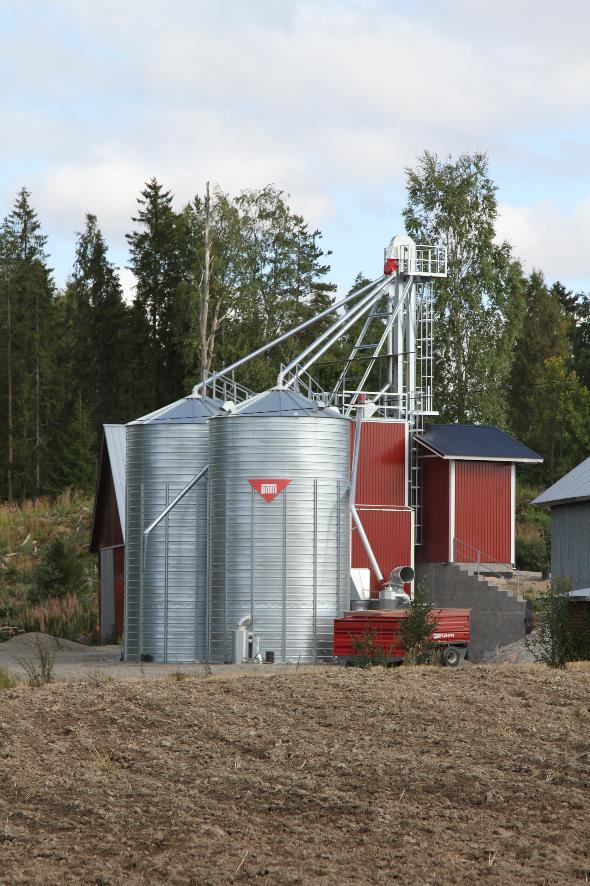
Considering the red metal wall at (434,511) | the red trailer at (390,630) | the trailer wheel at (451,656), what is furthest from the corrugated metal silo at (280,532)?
the red metal wall at (434,511)

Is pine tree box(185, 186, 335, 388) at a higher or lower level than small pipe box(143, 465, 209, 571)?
higher

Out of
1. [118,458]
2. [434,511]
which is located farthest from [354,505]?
[118,458]

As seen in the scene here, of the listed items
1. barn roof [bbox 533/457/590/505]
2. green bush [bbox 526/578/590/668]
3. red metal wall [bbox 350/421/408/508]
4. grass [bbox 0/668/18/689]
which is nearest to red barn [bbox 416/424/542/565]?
red metal wall [bbox 350/421/408/508]

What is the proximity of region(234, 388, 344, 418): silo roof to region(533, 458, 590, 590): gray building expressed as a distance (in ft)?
33.8

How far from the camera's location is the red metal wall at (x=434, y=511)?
133 ft

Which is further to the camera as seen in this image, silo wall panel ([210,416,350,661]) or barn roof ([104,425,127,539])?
barn roof ([104,425,127,539])

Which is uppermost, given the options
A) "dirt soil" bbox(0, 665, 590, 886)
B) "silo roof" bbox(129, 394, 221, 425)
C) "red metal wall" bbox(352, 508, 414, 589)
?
"silo roof" bbox(129, 394, 221, 425)

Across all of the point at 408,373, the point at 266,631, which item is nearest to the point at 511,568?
the point at 408,373

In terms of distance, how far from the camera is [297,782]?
13422 mm

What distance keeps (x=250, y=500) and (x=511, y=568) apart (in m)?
11.6

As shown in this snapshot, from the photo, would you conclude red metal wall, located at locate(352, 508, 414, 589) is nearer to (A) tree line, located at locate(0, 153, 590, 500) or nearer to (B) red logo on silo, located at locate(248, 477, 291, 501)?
(B) red logo on silo, located at locate(248, 477, 291, 501)

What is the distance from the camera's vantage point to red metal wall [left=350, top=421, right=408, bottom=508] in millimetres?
39500

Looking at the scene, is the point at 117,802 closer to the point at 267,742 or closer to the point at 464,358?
the point at 267,742

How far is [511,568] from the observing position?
133 feet
